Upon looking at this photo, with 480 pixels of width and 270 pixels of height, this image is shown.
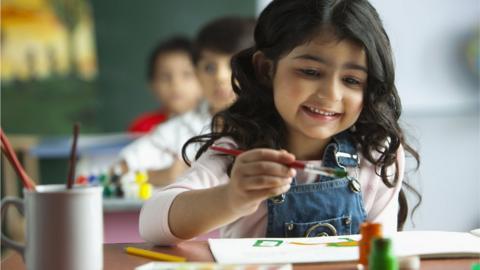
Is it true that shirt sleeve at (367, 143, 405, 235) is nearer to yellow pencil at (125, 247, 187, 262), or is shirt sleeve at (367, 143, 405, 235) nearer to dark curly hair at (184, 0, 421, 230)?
dark curly hair at (184, 0, 421, 230)

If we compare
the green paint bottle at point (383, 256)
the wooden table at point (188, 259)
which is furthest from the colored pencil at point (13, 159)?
the green paint bottle at point (383, 256)

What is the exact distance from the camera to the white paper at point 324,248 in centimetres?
100

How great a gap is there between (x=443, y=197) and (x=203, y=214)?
12.1 ft

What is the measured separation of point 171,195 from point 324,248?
288mm

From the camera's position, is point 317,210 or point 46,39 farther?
point 46,39

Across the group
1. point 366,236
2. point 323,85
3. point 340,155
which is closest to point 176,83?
point 340,155

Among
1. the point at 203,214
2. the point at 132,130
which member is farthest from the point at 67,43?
the point at 203,214

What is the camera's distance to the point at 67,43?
179 inches

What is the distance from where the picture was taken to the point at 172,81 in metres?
4.14

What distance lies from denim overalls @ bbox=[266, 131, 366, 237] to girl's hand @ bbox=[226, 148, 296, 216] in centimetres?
32

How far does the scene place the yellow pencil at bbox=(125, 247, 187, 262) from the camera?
102cm

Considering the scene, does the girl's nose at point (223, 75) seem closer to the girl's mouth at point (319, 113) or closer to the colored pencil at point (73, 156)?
the girl's mouth at point (319, 113)

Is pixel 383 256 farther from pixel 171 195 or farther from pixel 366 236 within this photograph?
pixel 171 195

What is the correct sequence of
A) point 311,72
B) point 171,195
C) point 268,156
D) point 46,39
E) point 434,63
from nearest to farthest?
point 268,156 → point 171,195 → point 311,72 → point 434,63 → point 46,39
